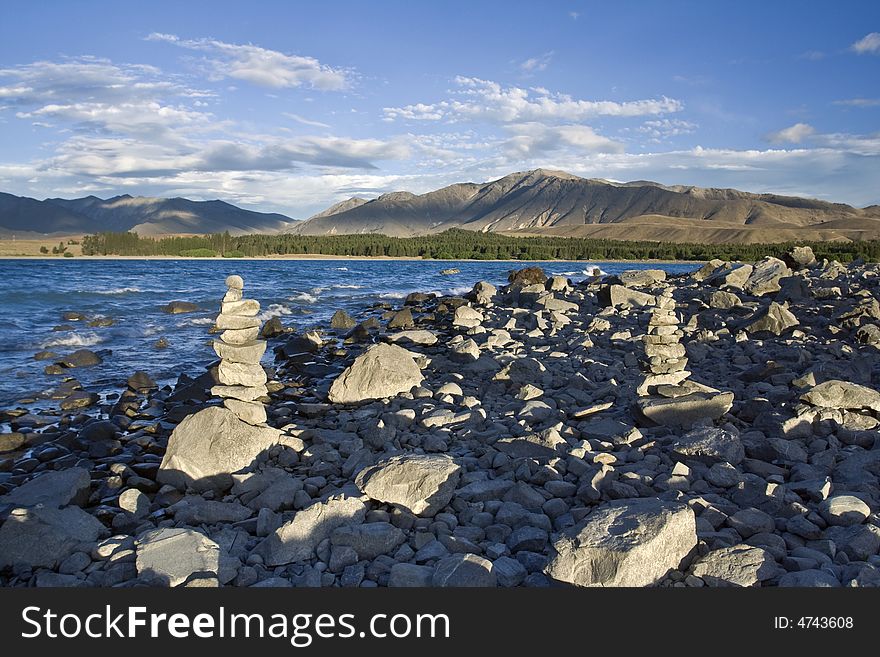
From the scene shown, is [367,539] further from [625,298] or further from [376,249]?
[376,249]

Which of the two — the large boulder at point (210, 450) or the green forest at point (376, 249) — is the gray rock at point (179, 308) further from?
the green forest at point (376, 249)

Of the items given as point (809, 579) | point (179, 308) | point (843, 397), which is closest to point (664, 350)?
point (843, 397)

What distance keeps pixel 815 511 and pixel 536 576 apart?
278cm

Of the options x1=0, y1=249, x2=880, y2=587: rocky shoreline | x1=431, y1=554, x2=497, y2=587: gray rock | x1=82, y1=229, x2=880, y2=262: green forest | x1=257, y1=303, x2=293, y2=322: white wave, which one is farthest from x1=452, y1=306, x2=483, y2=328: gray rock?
x1=82, y1=229, x2=880, y2=262: green forest

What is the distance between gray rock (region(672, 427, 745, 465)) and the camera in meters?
6.86

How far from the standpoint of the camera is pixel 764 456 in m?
7.04

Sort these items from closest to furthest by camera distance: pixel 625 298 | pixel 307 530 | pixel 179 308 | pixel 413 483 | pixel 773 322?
1. pixel 307 530
2. pixel 413 483
3. pixel 773 322
4. pixel 625 298
5. pixel 179 308

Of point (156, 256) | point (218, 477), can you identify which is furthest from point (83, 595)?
point (156, 256)

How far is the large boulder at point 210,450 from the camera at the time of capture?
7695 millimetres

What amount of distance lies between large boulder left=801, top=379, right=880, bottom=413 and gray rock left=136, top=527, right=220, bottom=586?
787cm

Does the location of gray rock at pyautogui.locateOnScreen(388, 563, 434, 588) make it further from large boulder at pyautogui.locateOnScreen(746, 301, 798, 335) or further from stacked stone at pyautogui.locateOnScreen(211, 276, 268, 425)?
large boulder at pyautogui.locateOnScreen(746, 301, 798, 335)

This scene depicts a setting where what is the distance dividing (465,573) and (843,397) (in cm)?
658

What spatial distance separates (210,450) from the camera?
25.7 feet

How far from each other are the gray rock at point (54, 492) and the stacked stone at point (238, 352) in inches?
100
